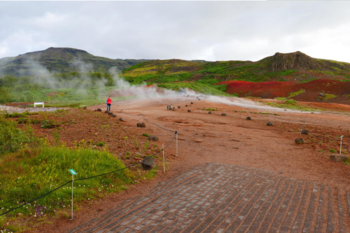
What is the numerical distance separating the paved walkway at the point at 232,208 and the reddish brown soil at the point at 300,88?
4893cm

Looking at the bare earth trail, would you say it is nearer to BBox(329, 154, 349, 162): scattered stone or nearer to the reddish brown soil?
BBox(329, 154, 349, 162): scattered stone

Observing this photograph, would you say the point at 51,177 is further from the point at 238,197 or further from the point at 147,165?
the point at 238,197

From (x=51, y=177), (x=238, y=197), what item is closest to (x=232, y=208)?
(x=238, y=197)

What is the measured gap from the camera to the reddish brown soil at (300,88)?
50588mm

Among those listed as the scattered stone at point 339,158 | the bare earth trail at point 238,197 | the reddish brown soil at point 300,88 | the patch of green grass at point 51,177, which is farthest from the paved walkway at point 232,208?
the reddish brown soil at point 300,88

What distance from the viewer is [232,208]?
5746 millimetres

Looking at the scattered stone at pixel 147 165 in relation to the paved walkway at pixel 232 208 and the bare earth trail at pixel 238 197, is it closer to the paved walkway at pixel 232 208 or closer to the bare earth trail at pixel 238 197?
the bare earth trail at pixel 238 197

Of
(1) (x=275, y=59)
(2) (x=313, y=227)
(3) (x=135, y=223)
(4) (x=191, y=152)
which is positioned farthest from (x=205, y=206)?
(1) (x=275, y=59)

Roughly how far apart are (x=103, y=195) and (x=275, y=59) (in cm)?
11375

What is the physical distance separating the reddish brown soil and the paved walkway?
161ft

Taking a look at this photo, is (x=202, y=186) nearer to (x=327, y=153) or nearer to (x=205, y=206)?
(x=205, y=206)

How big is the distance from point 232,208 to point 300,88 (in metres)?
62.8

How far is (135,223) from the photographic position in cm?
499

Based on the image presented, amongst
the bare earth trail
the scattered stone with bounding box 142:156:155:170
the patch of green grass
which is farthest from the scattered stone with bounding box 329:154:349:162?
the patch of green grass
